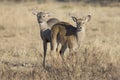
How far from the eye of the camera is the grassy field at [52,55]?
9.74 metres

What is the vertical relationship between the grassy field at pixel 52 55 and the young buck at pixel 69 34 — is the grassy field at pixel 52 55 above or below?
below

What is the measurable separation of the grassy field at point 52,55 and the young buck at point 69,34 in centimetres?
24

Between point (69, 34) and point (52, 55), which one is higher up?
point (69, 34)

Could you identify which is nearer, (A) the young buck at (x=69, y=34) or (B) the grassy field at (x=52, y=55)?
(B) the grassy field at (x=52, y=55)

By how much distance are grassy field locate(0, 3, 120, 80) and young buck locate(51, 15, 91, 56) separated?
0.24 meters

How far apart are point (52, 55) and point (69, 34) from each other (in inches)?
31.3

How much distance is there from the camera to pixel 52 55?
1097cm

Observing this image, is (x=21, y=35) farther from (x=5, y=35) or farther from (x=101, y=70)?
(x=101, y=70)

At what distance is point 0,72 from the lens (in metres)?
9.71

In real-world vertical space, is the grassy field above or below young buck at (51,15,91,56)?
below

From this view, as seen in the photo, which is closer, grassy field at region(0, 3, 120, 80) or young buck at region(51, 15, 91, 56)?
grassy field at region(0, 3, 120, 80)

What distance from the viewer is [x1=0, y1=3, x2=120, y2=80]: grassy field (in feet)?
32.0

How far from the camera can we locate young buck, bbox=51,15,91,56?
36.9 ft

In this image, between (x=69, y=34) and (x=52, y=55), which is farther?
(x=69, y=34)
